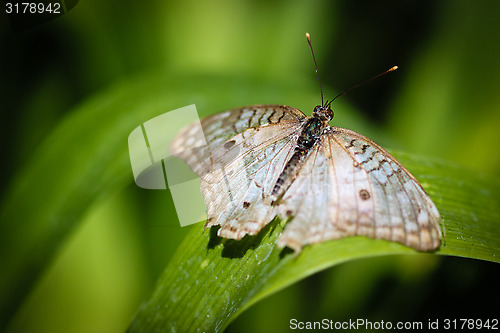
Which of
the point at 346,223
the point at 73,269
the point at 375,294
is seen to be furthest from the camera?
the point at 375,294

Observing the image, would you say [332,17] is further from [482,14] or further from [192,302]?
[192,302]

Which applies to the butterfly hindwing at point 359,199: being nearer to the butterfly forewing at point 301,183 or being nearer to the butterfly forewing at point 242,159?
the butterfly forewing at point 301,183

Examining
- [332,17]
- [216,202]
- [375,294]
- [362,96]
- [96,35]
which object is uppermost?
[96,35]

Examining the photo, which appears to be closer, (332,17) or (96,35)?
(96,35)

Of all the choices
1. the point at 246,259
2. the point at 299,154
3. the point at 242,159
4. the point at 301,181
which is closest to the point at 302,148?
the point at 299,154

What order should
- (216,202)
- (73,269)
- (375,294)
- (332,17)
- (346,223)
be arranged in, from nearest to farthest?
(346,223) < (216,202) < (73,269) < (375,294) < (332,17)

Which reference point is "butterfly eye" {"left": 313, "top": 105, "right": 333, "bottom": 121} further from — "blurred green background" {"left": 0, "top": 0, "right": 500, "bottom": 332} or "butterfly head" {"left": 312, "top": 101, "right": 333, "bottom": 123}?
"blurred green background" {"left": 0, "top": 0, "right": 500, "bottom": 332}

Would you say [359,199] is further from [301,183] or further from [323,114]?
[323,114]

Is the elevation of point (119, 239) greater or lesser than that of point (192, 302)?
greater

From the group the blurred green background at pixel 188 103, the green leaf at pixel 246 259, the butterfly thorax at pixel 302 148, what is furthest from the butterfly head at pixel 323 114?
the blurred green background at pixel 188 103

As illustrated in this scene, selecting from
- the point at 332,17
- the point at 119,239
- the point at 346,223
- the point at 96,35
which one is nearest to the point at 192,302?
the point at 346,223
